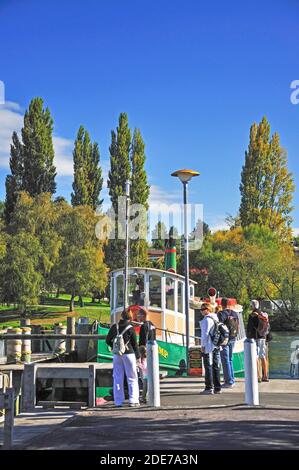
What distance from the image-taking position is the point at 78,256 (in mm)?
55344

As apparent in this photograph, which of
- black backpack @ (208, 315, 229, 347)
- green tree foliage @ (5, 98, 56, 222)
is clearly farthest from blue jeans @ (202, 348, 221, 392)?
green tree foliage @ (5, 98, 56, 222)

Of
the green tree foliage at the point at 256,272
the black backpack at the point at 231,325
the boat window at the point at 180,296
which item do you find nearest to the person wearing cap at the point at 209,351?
the black backpack at the point at 231,325

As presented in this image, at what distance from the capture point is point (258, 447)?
23.6 ft

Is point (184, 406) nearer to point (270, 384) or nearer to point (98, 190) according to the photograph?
point (270, 384)

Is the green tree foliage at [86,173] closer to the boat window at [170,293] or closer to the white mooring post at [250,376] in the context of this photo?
the boat window at [170,293]

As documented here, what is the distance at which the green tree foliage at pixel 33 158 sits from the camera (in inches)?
2485

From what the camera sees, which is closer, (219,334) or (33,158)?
(219,334)

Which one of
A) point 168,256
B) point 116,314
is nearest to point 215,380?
point 116,314

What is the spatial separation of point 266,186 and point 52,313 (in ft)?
81.8

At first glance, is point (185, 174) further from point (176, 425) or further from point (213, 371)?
point (176, 425)

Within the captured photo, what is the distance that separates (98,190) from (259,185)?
16.1 metres

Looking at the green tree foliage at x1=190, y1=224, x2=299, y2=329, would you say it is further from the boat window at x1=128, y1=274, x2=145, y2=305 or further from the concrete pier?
the concrete pier

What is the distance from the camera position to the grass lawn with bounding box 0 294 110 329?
53306 mm

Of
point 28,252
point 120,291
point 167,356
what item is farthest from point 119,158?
point 167,356
